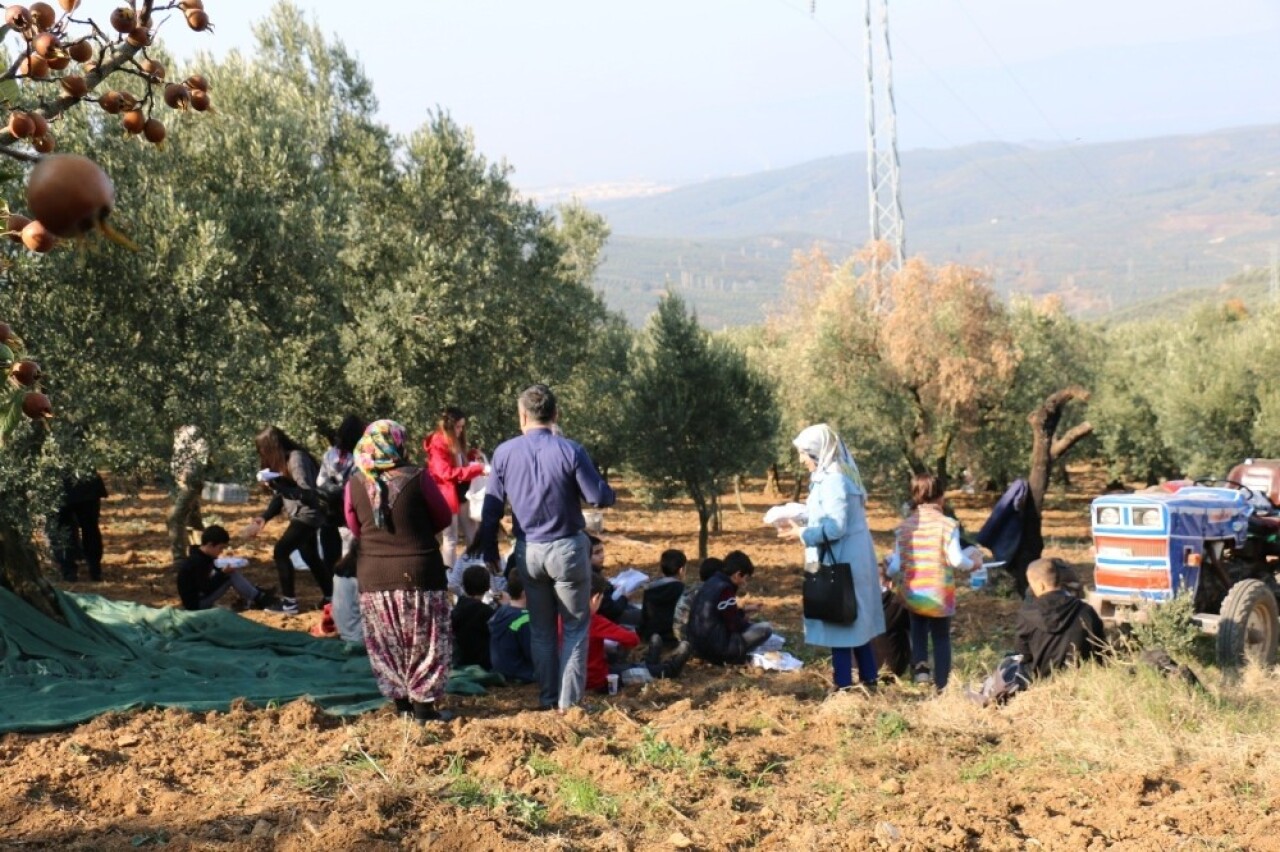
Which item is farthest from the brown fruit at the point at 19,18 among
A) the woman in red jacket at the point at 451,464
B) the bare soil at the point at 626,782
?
the woman in red jacket at the point at 451,464

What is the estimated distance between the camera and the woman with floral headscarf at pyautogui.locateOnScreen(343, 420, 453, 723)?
645 cm

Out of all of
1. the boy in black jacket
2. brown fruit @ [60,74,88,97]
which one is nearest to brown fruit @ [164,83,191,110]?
brown fruit @ [60,74,88,97]

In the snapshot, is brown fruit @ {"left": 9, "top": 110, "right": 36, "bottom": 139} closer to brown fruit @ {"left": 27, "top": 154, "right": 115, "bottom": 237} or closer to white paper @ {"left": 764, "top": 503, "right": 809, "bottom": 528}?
brown fruit @ {"left": 27, "top": 154, "right": 115, "bottom": 237}

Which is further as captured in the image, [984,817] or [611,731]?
[611,731]

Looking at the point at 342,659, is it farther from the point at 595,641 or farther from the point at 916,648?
the point at 916,648

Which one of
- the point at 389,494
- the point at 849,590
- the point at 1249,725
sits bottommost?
the point at 1249,725

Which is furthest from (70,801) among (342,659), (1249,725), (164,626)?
(1249,725)

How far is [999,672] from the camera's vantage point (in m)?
7.40

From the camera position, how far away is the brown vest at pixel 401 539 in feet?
21.2

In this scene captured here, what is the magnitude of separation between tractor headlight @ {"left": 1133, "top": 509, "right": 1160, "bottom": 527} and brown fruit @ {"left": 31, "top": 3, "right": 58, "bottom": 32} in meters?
8.54

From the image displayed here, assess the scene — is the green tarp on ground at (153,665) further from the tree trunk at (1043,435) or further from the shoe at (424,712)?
the tree trunk at (1043,435)

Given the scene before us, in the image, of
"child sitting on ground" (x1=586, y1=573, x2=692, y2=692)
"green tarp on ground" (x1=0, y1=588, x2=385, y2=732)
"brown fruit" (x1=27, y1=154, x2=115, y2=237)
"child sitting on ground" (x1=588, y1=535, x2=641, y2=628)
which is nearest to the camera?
"brown fruit" (x1=27, y1=154, x2=115, y2=237)

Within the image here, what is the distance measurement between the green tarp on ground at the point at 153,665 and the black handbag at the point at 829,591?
256 centimetres

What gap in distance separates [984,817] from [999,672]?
7.75 ft
